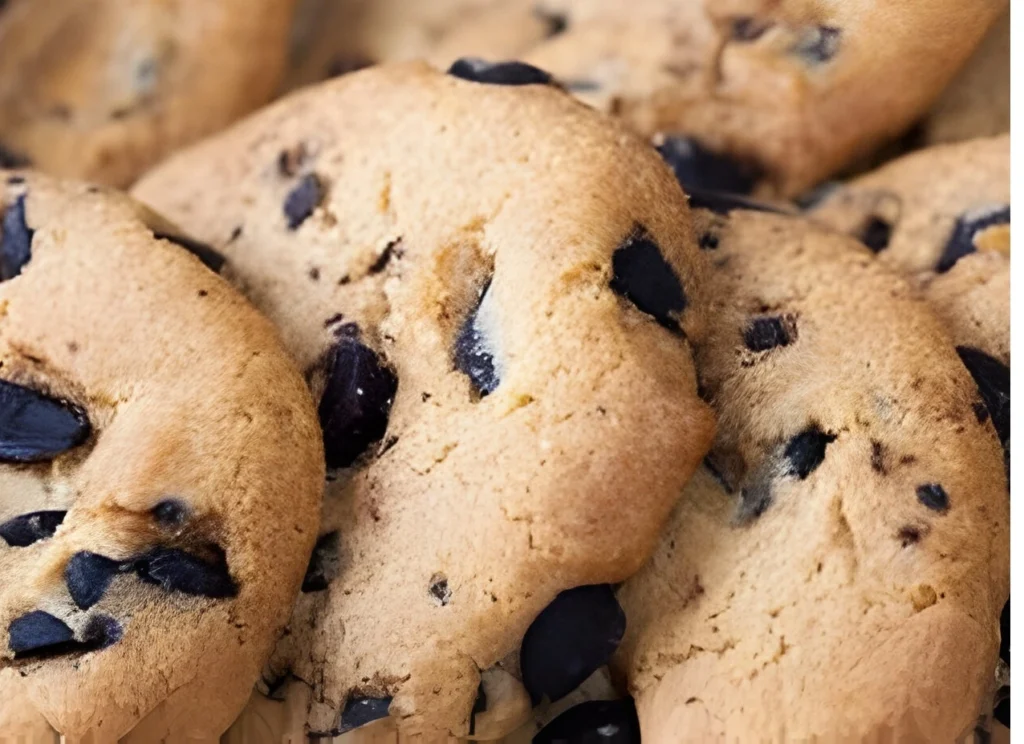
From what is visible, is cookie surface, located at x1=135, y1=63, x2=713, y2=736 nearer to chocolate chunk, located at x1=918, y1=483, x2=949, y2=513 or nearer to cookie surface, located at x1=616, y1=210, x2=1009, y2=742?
cookie surface, located at x1=616, y1=210, x2=1009, y2=742

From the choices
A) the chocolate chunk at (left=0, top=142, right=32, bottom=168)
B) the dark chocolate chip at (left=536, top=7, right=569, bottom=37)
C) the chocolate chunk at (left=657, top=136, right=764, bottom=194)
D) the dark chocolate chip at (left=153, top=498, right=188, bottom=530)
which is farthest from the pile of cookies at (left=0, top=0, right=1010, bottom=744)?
the chocolate chunk at (left=0, top=142, right=32, bottom=168)

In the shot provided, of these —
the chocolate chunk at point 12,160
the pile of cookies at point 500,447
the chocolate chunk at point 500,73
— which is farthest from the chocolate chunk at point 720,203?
the chocolate chunk at point 12,160

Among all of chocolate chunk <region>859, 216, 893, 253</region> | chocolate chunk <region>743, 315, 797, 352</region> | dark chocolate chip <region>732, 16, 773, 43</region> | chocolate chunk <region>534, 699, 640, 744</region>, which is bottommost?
chocolate chunk <region>534, 699, 640, 744</region>

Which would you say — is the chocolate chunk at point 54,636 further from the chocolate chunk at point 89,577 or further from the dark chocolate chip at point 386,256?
the dark chocolate chip at point 386,256

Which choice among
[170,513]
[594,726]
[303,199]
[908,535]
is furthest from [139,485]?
[908,535]

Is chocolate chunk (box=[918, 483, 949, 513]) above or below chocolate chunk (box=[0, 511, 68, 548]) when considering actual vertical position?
below

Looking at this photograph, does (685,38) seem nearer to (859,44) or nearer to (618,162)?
(859,44)

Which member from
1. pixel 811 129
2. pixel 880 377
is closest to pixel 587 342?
pixel 880 377
